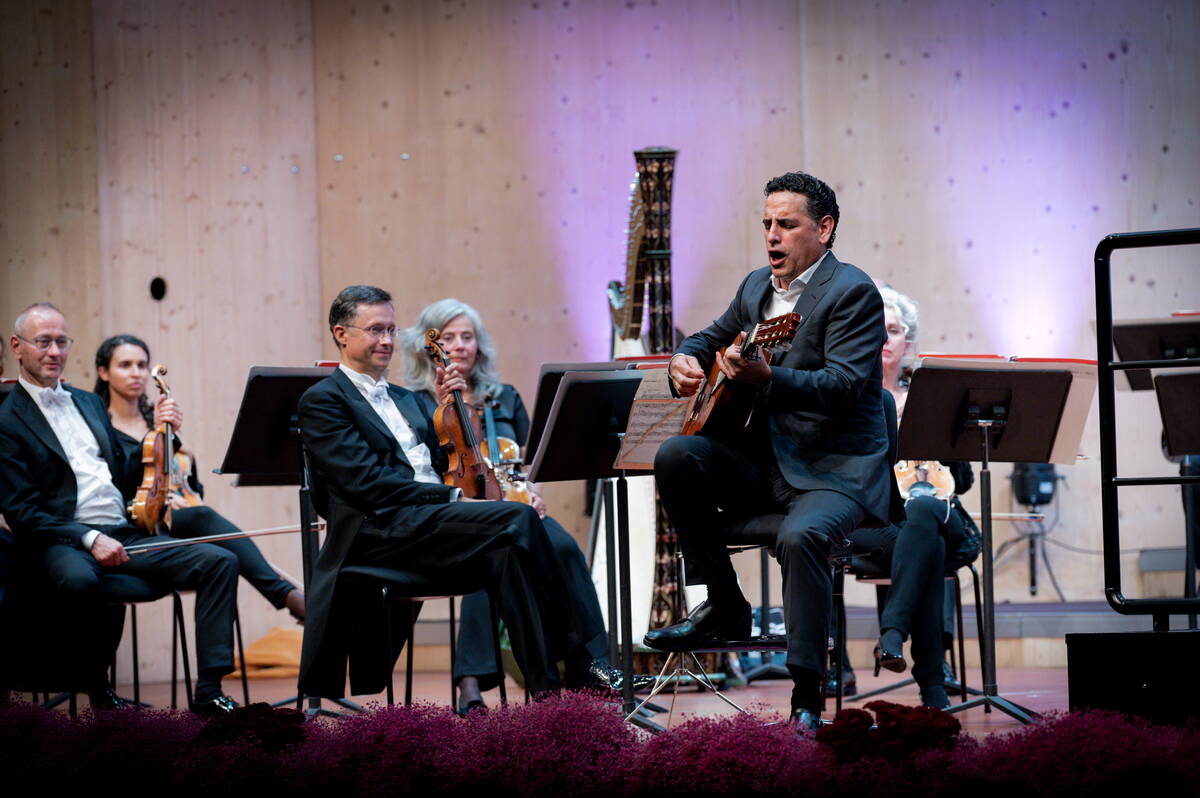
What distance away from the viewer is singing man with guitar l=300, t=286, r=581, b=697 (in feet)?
13.0

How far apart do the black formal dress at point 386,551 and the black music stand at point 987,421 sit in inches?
43.4

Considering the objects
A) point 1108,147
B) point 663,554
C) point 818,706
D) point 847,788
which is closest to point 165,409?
point 663,554

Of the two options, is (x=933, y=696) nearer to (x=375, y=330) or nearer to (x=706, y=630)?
(x=706, y=630)

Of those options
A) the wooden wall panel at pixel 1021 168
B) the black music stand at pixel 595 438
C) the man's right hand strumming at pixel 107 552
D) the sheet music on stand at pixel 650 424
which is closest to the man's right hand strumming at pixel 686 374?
the sheet music on stand at pixel 650 424

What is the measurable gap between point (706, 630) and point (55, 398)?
2.49 m

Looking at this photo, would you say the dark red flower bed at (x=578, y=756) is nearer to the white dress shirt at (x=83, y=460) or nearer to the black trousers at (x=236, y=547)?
the white dress shirt at (x=83, y=460)

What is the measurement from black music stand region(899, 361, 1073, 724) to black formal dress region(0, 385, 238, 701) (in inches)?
86.7

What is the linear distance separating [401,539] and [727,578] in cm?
111

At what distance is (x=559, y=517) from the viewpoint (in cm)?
624

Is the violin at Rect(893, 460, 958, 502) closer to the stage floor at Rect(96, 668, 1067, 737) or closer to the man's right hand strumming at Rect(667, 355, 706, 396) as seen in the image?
the stage floor at Rect(96, 668, 1067, 737)

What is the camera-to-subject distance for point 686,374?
3.31 meters

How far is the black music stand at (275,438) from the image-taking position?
13.8 ft

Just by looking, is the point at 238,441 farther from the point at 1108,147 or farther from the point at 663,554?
the point at 1108,147

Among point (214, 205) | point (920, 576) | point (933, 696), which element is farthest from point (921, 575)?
point (214, 205)
